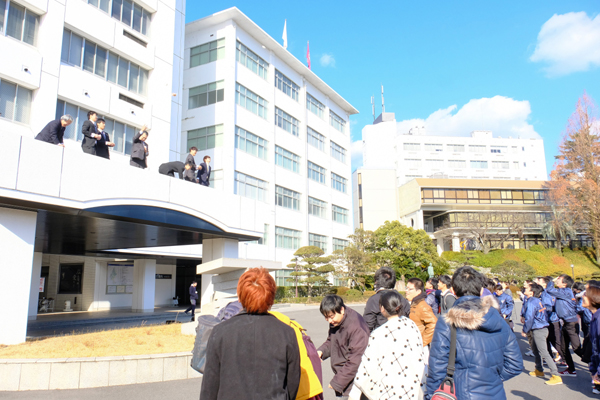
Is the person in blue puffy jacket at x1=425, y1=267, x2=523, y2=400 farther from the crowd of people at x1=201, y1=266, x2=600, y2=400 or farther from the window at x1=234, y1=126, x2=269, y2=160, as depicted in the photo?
the window at x1=234, y1=126, x2=269, y2=160

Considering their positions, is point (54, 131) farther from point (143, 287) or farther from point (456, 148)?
point (456, 148)

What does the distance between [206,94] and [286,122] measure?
27.8 ft

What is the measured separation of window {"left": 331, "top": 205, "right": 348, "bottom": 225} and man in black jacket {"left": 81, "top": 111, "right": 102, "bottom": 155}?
3313 cm

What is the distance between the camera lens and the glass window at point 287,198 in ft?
111

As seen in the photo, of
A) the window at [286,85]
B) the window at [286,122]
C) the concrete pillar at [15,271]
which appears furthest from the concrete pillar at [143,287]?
the window at [286,85]

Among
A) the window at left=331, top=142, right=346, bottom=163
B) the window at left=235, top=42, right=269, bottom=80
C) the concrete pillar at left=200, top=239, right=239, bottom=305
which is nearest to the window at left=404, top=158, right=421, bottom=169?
the window at left=331, top=142, right=346, bottom=163

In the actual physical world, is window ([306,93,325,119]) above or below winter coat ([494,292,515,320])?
above

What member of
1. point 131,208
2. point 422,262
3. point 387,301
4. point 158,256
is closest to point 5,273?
point 131,208

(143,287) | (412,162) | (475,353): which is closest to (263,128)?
(143,287)

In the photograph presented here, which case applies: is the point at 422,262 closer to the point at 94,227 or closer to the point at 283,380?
the point at 94,227

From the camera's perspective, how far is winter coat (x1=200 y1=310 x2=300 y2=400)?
2457 millimetres

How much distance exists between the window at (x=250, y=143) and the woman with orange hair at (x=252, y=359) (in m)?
27.8

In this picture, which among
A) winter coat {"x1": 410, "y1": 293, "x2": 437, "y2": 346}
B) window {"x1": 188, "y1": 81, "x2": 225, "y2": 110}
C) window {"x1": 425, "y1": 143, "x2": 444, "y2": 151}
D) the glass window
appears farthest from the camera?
window {"x1": 425, "y1": 143, "x2": 444, "y2": 151}

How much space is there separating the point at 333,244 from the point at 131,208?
3203 cm
